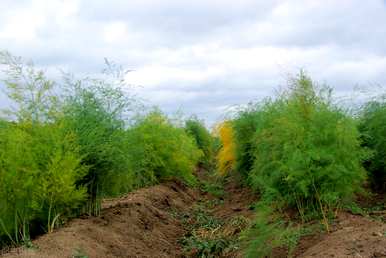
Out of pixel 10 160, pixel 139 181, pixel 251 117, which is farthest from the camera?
pixel 251 117

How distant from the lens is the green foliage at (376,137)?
54.4 feet

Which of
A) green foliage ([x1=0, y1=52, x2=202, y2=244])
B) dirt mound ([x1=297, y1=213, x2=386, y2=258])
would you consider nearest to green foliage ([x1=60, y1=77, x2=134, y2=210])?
green foliage ([x1=0, y1=52, x2=202, y2=244])

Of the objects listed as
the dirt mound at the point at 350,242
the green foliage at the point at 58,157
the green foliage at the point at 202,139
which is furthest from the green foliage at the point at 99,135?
the green foliage at the point at 202,139

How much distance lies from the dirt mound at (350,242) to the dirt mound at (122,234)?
346 centimetres

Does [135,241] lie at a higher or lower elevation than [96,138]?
lower

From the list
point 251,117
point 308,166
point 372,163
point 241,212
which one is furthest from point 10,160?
point 251,117

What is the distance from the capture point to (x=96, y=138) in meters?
12.3

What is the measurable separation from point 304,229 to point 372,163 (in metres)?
6.98

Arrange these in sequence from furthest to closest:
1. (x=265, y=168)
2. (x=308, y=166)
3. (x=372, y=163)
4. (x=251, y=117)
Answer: (x=251, y=117) → (x=372, y=163) → (x=265, y=168) → (x=308, y=166)

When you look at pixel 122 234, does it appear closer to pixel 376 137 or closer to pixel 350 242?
pixel 350 242

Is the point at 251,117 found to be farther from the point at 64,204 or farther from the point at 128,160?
the point at 64,204

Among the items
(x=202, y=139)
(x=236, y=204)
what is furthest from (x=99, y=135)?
(x=202, y=139)

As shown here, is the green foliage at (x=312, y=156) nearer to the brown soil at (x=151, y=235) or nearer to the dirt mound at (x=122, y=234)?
the brown soil at (x=151, y=235)

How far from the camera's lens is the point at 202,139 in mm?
45562
